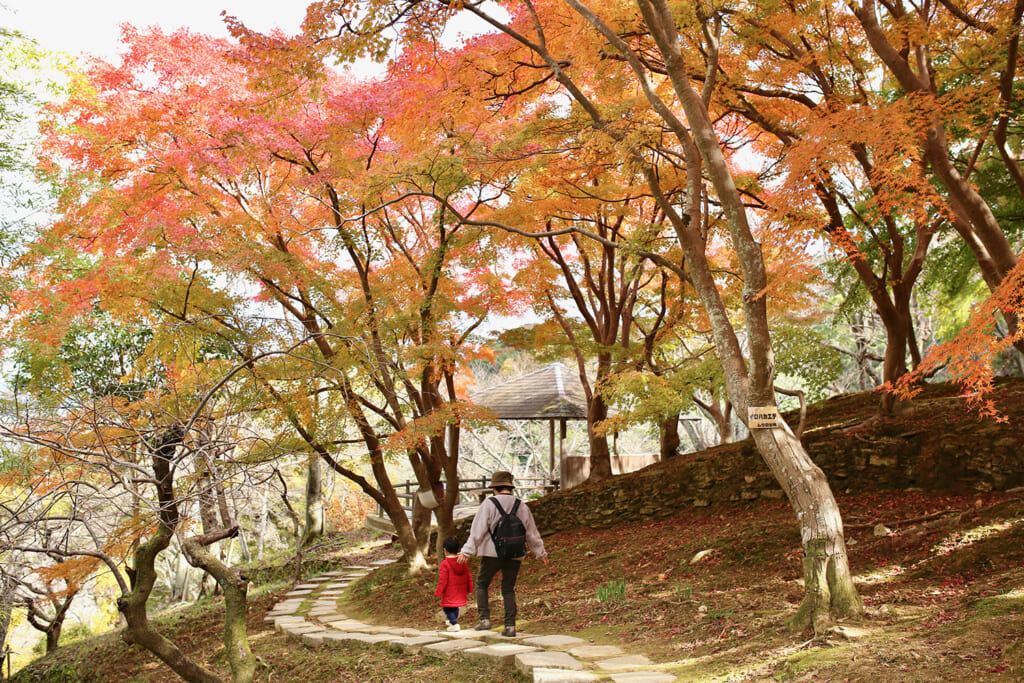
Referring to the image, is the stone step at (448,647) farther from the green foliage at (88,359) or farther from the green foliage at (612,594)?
the green foliage at (88,359)

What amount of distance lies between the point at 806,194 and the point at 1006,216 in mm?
3647

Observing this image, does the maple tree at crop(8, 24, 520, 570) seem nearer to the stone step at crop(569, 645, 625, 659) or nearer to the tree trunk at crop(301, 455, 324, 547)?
the stone step at crop(569, 645, 625, 659)

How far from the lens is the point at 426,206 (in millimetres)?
10523

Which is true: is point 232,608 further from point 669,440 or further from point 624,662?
point 669,440

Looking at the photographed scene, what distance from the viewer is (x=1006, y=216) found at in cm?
831

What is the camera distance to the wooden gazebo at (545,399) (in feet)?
40.8

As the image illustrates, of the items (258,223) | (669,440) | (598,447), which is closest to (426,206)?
(258,223)

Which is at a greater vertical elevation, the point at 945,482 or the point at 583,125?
the point at 583,125

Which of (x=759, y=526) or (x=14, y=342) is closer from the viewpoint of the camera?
(x=759, y=526)

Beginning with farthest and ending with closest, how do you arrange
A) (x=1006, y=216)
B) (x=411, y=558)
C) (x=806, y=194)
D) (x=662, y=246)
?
(x=411, y=558), (x=662, y=246), (x=1006, y=216), (x=806, y=194)

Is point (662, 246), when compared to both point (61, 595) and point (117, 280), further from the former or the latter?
point (61, 595)

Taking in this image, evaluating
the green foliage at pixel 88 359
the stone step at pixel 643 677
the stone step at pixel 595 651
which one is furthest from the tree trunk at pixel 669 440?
the green foliage at pixel 88 359

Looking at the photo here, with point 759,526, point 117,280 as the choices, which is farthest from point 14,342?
point 759,526

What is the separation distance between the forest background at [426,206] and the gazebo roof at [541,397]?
129 centimetres
